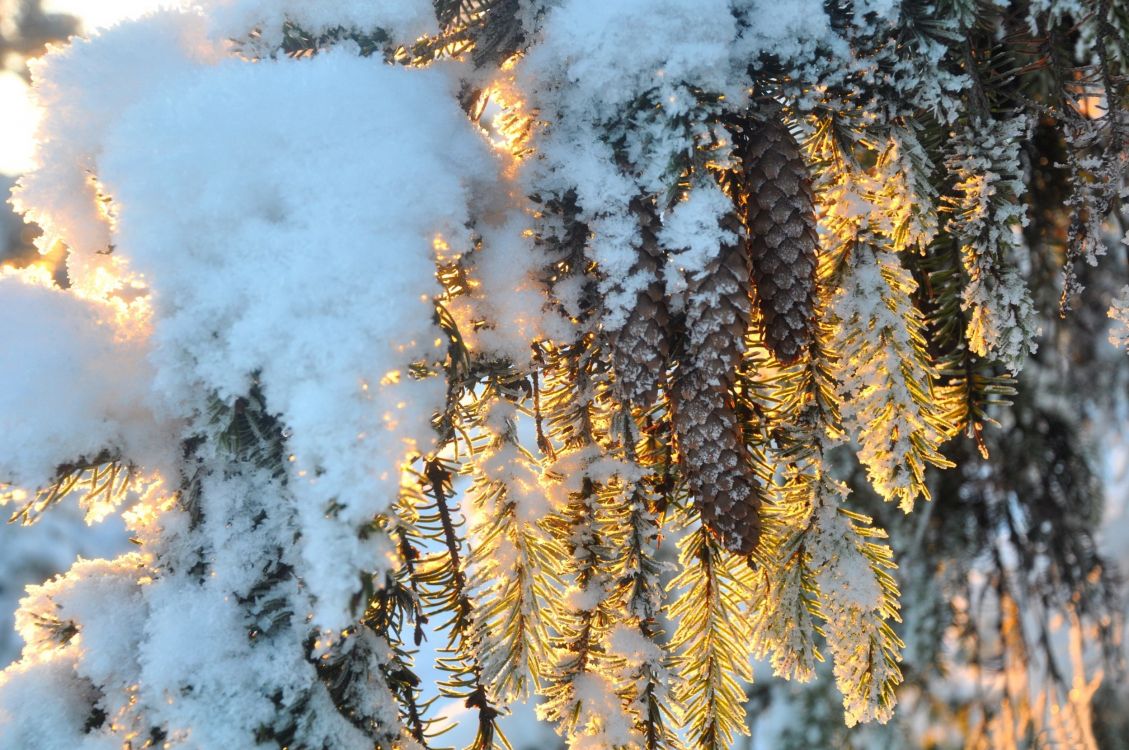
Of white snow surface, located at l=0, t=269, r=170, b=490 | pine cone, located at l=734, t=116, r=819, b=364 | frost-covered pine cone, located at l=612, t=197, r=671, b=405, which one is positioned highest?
pine cone, located at l=734, t=116, r=819, b=364

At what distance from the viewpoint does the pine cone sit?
679 millimetres

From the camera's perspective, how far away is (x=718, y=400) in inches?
25.6

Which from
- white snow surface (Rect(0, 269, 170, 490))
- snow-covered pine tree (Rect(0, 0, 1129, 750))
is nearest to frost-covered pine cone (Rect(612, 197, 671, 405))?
snow-covered pine tree (Rect(0, 0, 1129, 750))

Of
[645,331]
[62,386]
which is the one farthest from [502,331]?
[62,386]

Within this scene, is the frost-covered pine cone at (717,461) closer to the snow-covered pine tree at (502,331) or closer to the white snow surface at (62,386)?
the snow-covered pine tree at (502,331)

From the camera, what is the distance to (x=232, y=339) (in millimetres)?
588

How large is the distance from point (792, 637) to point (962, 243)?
0.43 metres

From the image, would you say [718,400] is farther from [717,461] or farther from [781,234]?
[781,234]

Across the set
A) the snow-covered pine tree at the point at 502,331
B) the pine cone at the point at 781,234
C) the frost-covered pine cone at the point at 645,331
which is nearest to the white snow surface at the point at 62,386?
the snow-covered pine tree at the point at 502,331

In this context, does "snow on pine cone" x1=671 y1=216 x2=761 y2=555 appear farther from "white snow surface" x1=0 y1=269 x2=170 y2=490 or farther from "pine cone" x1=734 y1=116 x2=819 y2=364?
"white snow surface" x1=0 y1=269 x2=170 y2=490

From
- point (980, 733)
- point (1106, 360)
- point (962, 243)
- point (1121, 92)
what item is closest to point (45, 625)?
point (962, 243)

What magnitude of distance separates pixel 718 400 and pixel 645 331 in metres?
0.09

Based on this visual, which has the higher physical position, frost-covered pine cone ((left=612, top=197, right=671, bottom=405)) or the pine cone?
the pine cone

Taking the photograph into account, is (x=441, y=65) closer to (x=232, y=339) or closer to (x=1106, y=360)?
(x=232, y=339)
